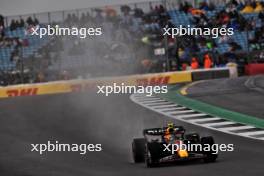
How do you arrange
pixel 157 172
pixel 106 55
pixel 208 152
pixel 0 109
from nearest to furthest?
pixel 157 172 → pixel 208 152 → pixel 0 109 → pixel 106 55

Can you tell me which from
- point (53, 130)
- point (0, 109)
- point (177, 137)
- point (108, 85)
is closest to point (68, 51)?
point (108, 85)

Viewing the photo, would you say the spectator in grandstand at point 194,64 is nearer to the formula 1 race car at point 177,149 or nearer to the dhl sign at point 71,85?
the dhl sign at point 71,85

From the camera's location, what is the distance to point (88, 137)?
761 inches

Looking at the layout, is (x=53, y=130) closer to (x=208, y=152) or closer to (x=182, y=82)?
(x=208, y=152)

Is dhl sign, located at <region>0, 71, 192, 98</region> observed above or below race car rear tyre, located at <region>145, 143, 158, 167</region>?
below

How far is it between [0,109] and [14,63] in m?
8.77

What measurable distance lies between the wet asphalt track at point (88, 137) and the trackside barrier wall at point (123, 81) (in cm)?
225

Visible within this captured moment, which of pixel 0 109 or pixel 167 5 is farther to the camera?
pixel 167 5

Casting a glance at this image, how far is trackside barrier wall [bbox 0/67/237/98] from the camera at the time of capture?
32719mm

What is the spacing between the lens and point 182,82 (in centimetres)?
3481

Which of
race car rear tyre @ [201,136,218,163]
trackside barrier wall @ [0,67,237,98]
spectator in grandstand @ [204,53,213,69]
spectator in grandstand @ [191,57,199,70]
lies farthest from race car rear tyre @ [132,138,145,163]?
spectator in grandstand @ [204,53,213,69]

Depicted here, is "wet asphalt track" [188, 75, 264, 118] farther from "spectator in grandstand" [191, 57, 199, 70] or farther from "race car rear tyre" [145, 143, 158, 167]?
"race car rear tyre" [145, 143, 158, 167]

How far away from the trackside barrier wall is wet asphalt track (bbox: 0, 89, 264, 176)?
7.39 ft

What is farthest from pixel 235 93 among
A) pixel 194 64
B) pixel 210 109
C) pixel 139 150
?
pixel 139 150
